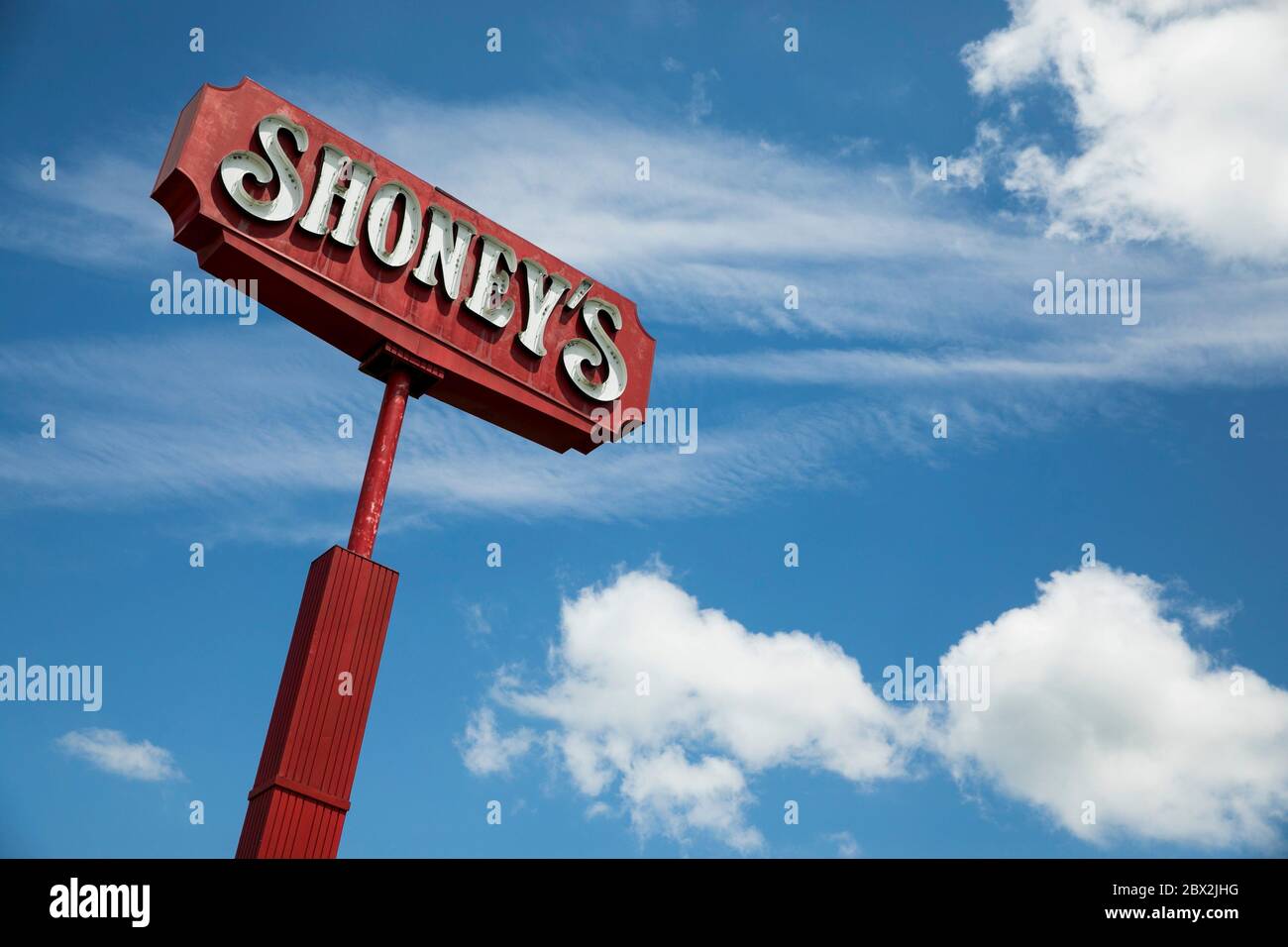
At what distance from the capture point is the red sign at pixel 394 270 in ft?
53.2

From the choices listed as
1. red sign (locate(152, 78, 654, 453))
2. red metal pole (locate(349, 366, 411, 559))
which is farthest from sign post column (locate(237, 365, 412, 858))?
red sign (locate(152, 78, 654, 453))

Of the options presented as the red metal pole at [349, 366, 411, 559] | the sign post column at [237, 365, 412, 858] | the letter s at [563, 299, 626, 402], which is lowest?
the sign post column at [237, 365, 412, 858]

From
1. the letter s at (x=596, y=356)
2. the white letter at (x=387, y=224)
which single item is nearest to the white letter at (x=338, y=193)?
the white letter at (x=387, y=224)

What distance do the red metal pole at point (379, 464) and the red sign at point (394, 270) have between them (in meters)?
0.43

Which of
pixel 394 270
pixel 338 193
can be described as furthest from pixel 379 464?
pixel 338 193

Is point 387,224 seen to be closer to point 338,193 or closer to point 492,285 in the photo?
point 338,193

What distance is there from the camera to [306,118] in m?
17.3

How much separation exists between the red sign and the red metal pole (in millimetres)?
433

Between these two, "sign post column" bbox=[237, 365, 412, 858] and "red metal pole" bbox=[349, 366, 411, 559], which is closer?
"sign post column" bbox=[237, 365, 412, 858]

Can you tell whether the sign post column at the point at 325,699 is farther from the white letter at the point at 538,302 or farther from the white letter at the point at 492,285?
the white letter at the point at 538,302

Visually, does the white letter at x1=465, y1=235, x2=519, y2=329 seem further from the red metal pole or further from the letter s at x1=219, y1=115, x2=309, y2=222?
the letter s at x1=219, y1=115, x2=309, y2=222

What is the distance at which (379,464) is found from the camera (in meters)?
16.6

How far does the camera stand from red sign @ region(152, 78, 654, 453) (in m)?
16.2

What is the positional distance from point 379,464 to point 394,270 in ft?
9.61
